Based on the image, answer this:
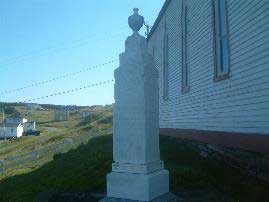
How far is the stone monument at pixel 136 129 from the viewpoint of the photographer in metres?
6.27

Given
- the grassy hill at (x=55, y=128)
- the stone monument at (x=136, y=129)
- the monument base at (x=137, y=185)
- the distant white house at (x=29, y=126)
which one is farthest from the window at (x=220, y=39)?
the distant white house at (x=29, y=126)

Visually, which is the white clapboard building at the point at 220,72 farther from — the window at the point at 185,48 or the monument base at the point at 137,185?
the monument base at the point at 137,185

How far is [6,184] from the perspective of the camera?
1642 centimetres

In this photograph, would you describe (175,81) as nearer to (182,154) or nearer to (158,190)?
(182,154)

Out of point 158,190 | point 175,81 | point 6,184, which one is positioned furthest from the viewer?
point 175,81

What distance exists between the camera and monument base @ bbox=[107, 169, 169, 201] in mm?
6133

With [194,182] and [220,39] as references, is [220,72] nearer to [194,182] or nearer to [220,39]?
[220,39]

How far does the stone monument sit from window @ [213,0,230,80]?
5.21m

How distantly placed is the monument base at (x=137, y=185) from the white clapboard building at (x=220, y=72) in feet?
9.91

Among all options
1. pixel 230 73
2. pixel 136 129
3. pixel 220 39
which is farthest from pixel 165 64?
pixel 136 129

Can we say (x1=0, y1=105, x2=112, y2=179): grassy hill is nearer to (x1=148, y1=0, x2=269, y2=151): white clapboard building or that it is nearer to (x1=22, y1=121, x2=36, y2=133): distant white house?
(x1=22, y1=121, x2=36, y2=133): distant white house

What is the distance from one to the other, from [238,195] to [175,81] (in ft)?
35.0

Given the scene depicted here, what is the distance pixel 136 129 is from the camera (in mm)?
6477

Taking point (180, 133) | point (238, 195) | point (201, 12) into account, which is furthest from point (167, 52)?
point (238, 195)
